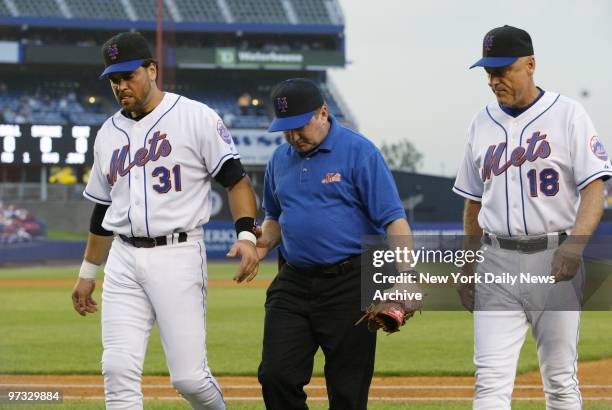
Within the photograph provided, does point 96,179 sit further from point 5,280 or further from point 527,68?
point 5,280

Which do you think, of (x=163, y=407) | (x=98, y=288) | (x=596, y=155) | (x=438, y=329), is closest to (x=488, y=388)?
(x=596, y=155)

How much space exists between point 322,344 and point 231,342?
7.89m

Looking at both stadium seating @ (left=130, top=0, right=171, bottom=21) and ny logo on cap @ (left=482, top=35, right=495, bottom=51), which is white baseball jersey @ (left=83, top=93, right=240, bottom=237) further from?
stadium seating @ (left=130, top=0, right=171, bottom=21)

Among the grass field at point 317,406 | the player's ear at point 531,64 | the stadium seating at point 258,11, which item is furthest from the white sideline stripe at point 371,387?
the stadium seating at point 258,11

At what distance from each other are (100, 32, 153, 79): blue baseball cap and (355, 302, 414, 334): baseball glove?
1.61 metres

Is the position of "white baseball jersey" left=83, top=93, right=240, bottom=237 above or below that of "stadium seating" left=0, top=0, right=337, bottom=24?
below

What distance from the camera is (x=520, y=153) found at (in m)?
4.90

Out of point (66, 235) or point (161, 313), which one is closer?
point (161, 313)

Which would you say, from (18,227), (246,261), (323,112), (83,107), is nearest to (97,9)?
(83,107)

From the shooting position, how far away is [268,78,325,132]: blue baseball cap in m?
4.98

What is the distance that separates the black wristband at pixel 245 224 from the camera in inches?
207

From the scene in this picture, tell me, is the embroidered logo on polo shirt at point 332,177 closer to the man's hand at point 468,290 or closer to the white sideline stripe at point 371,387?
the man's hand at point 468,290

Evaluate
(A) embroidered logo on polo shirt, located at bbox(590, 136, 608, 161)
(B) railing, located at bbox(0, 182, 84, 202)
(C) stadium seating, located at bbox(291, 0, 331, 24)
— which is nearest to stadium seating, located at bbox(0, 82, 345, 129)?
(C) stadium seating, located at bbox(291, 0, 331, 24)

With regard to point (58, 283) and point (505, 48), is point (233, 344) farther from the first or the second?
point (58, 283)
